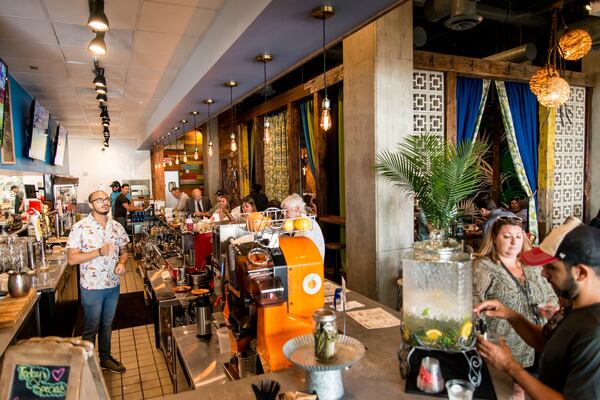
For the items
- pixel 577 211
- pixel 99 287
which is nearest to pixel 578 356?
pixel 99 287

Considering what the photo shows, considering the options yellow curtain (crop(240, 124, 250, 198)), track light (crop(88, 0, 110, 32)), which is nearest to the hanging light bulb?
track light (crop(88, 0, 110, 32))

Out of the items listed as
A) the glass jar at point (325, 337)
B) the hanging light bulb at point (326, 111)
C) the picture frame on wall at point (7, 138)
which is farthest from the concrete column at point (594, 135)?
the picture frame on wall at point (7, 138)

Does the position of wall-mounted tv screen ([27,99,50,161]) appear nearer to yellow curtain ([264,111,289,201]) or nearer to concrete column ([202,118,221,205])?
yellow curtain ([264,111,289,201])

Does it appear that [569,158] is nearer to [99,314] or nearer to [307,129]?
[307,129]

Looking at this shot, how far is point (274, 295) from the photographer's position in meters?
1.86

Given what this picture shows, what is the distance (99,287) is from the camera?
383cm

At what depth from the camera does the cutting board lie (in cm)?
272

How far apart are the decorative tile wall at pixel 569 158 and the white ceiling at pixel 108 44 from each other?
5773mm

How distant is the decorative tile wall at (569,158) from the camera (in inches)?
260

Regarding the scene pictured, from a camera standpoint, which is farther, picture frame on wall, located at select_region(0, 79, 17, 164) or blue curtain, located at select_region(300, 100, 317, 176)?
blue curtain, located at select_region(300, 100, 317, 176)

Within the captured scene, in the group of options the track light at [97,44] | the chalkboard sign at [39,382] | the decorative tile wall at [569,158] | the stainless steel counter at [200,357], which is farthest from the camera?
the decorative tile wall at [569,158]

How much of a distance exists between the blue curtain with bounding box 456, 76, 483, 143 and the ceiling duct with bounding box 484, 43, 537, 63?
2.12ft

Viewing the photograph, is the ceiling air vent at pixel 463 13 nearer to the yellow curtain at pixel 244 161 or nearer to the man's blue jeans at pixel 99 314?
the man's blue jeans at pixel 99 314

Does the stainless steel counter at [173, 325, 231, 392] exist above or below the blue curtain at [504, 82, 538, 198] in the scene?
below
